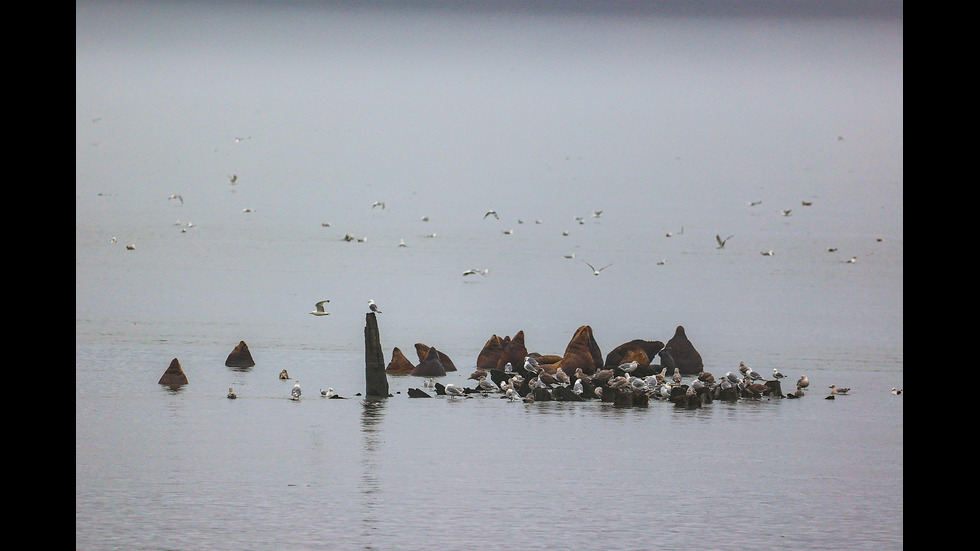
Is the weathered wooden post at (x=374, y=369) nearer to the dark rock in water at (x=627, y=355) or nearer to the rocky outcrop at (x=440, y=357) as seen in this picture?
the rocky outcrop at (x=440, y=357)

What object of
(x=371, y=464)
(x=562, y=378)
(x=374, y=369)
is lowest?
(x=371, y=464)

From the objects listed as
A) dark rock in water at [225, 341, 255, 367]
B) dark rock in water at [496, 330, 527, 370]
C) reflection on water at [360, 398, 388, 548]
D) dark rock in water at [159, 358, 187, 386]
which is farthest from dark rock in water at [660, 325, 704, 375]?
dark rock in water at [159, 358, 187, 386]

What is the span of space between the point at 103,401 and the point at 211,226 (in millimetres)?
23674

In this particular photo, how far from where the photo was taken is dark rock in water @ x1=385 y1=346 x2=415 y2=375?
1323cm

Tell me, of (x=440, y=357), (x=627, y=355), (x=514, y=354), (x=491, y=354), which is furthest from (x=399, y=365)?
(x=627, y=355)

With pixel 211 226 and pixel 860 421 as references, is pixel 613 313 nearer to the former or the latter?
pixel 860 421

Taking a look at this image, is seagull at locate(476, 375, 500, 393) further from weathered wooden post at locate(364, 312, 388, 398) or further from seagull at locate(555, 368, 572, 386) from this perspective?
weathered wooden post at locate(364, 312, 388, 398)

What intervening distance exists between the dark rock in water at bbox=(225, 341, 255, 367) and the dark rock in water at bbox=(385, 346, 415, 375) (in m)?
1.44

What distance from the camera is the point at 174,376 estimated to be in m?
12.4

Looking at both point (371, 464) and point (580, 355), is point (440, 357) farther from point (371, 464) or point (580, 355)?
point (371, 464)

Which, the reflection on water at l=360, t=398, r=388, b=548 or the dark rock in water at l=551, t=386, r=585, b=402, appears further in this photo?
the dark rock in water at l=551, t=386, r=585, b=402

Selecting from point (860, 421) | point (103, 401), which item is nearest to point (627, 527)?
point (860, 421)

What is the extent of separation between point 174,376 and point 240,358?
3.95 feet

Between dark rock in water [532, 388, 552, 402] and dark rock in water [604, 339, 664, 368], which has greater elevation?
dark rock in water [604, 339, 664, 368]
